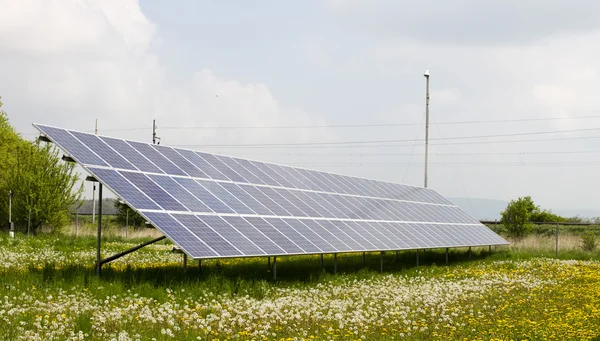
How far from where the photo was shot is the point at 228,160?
25.9 metres

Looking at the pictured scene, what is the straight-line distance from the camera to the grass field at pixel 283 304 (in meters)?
12.4

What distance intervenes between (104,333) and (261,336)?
280 cm

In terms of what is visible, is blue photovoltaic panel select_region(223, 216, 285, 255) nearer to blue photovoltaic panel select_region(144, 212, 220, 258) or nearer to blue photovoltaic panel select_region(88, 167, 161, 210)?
blue photovoltaic panel select_region(144, 212, 220, 258)

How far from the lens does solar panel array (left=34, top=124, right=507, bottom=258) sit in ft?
58.8

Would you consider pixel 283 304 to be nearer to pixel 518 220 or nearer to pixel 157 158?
pixel 157 158

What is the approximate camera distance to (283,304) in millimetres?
15602

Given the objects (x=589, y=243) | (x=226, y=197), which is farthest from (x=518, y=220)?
(x=226, y=197)

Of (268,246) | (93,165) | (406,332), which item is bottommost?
(406,332)

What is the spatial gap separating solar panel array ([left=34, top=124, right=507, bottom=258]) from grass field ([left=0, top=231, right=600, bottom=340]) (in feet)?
3.86

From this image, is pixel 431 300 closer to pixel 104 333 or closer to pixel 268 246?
pixel 268 246

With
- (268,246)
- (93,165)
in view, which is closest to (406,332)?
(268,246)

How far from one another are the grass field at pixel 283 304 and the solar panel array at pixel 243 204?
1177mm

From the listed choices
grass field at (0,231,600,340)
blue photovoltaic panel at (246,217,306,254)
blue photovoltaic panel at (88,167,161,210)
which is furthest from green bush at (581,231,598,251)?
blue photovoltaic panel at (88,167,161,210)

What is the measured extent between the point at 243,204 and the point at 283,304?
22.2ft
